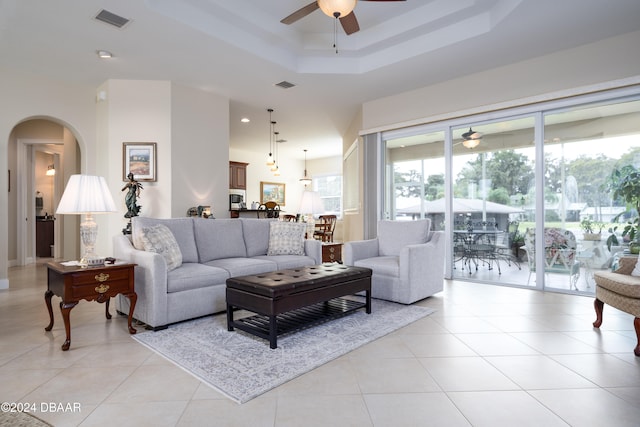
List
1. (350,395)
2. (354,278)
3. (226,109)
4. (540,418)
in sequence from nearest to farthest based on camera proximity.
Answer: (540,418), (350,395), (354,278), (226,109)

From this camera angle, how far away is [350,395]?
6.27 ft

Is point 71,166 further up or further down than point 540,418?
further up

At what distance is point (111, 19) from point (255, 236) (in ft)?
9.01

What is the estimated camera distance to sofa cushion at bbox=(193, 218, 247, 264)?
3.93 metres

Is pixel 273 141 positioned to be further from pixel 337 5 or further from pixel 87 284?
pixel 87 284

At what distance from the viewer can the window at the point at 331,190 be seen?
12031mm

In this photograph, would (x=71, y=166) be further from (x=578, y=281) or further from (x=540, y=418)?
(x=578, y=281)

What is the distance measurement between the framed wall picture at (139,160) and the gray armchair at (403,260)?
126 inches

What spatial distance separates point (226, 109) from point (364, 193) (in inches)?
112

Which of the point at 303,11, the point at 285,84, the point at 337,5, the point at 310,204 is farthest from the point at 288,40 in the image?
the point at 310,204

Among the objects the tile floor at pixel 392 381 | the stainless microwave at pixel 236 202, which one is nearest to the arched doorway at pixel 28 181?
the stainless microwave at pixel 236 202

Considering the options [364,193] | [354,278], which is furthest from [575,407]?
[364,193]

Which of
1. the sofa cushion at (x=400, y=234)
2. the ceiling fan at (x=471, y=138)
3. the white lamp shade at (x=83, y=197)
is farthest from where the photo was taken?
the ceiling fan at (x=471, y=138)

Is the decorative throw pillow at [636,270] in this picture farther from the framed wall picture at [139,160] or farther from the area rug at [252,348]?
the framed wall picture at [139,160]
